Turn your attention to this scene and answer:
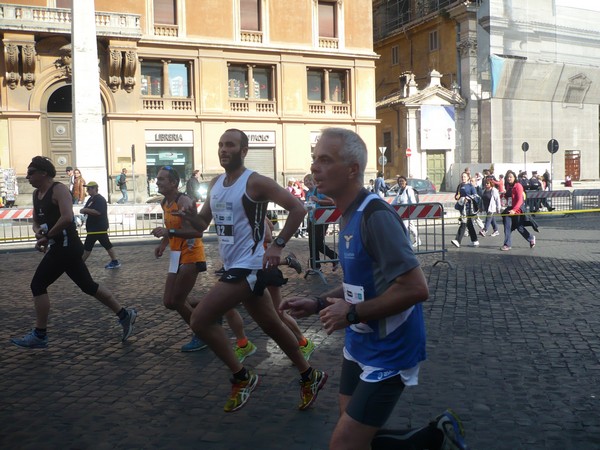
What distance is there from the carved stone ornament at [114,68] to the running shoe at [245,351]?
2849 cm

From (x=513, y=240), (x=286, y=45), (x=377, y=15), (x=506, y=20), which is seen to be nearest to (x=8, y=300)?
(x=513, y=240)

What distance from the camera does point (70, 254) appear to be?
7.10 m

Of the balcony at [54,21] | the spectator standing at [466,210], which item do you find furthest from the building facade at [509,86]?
the spectator standing at [466,210]

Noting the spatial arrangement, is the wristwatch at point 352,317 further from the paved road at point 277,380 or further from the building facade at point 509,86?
the building facade at point 509,86

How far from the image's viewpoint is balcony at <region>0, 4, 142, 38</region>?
30594 mm

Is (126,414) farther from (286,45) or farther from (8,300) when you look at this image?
(286,45)

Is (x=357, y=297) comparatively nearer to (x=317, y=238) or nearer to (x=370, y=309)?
(x=370, y=309)

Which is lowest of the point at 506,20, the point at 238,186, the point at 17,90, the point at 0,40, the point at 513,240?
the point at 513,240

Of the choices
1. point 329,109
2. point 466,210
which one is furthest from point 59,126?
point 466,210

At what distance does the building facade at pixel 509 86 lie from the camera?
4256cm

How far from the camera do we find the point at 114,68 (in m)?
32.8

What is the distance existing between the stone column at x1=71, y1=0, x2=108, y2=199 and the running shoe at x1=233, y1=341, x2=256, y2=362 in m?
18.5

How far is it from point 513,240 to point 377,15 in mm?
37562

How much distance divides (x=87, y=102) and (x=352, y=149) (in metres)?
22.8
